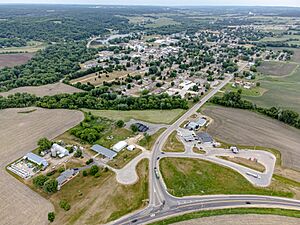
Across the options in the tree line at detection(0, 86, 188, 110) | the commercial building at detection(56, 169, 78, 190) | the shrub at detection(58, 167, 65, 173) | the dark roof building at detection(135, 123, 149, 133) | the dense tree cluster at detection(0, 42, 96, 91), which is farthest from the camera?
the dense tree cluster at detection(0, 42, 96, 91)

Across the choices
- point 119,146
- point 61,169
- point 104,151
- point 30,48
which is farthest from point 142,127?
point 30,48

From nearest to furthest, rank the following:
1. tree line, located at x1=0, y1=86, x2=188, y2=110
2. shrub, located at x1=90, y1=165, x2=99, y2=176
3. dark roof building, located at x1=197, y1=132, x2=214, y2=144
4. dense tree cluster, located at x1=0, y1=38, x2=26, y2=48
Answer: shrub, located at x1=90, y1=165, x2=99, y2=176 < dark roof building, located at x1=197, y1=132, x2=214, y2=144 < tree line, located at x1=0, y1=86, x2=188, y2=110 < dense tree cluster, located at x1=0, y1=38, x2=26, y2=48

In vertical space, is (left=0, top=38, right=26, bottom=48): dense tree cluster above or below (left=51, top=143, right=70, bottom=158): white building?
below

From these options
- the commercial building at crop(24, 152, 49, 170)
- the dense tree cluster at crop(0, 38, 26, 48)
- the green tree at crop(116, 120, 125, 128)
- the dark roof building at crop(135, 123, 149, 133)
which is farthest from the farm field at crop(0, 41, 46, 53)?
the commercial building at crop(24, 152, 49, 170)

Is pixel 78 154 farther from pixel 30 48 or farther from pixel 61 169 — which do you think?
pixel 30 48

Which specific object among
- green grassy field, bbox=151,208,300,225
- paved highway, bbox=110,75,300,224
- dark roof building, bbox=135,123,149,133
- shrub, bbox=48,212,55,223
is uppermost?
shrub, bbox=48,212,55,223

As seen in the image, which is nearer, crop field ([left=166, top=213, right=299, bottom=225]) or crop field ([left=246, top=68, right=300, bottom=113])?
crop field ([left=166, top=213, right=299, bottom=225])

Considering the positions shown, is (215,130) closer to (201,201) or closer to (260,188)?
(260,188)

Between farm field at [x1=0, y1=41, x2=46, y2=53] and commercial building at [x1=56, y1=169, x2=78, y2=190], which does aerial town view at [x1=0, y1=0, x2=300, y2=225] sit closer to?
commercial building at [x1=56, y1=169, x2=78, y2=190]
